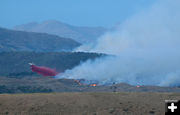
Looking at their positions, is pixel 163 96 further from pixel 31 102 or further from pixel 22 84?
pixel 22 84

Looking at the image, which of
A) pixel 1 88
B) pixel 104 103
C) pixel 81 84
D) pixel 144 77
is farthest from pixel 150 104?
pixel 144 77

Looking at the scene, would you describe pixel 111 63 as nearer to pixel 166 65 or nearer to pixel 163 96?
pixel 166 65

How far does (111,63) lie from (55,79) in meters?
18.4

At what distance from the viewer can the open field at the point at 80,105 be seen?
6838cm

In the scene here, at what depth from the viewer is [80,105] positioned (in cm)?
7112

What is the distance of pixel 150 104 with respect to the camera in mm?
73938

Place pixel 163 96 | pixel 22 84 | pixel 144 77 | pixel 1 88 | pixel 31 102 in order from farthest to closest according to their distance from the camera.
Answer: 1. pixel 144 77
2. pixel 22 84
3. pixel 1 88
4. pixel 163 96
5. pixel 31 102

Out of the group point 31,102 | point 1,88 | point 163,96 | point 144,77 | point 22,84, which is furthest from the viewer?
point 144,77

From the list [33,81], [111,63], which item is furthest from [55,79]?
[111,63]

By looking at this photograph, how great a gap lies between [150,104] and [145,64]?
83546 mm

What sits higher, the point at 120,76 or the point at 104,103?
the point at 120,76

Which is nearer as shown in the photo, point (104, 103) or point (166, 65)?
point (104, 103)

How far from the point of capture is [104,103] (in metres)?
72.9

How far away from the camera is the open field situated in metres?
68.4
